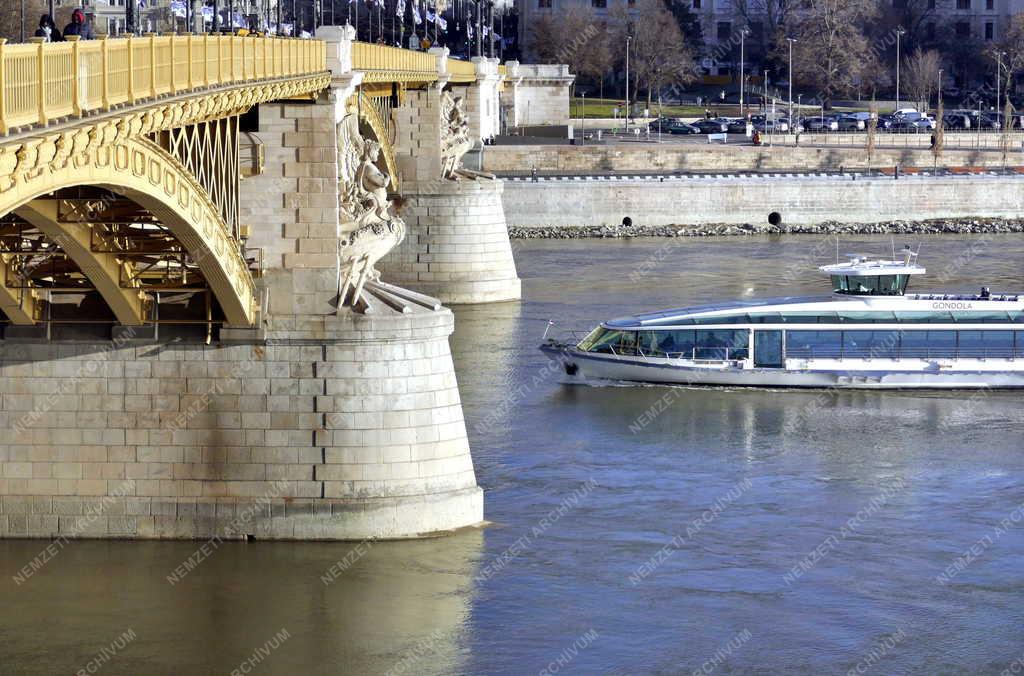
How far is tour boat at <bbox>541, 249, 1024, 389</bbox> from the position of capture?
43.5 m

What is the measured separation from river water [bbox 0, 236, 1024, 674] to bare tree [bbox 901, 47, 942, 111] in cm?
7853

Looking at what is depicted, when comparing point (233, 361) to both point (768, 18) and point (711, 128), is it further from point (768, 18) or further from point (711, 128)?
point (768, 18)

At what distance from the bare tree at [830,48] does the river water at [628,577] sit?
77.5m

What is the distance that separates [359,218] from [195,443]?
4.83 meters

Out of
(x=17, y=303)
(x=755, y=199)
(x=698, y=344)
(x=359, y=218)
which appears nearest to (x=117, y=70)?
(x=17, y=303)

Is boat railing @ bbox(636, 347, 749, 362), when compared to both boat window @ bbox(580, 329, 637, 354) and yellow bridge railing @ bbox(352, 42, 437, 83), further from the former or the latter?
yellow bridge railing @ bbox(352, 42, 437, 83)

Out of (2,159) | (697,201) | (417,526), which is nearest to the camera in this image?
(2,159)

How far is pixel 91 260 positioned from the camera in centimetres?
2656

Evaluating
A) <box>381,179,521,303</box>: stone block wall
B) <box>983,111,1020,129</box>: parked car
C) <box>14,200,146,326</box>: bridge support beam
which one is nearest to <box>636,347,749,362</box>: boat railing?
<box>381,179,521,303</box>: stone block wall

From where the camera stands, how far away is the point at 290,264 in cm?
2983

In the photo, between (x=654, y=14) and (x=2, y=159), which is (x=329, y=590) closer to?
(x=2, y=159)

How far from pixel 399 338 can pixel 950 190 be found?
58112 mm

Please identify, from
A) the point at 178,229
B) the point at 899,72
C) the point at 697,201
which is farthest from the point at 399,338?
the point at 899,72

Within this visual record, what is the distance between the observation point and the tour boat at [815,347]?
43.5m
